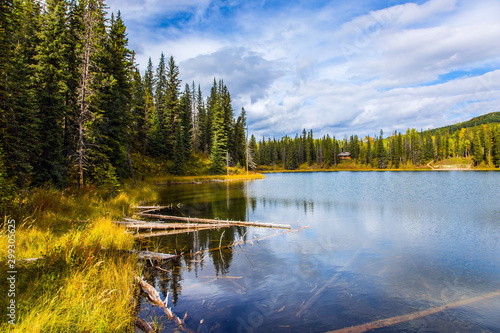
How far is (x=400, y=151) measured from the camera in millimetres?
135125

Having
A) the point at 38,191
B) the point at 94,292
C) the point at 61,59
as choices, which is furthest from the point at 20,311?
the point at 61,59

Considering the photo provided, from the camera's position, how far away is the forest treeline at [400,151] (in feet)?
381

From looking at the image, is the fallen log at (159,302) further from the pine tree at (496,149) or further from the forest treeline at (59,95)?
the pine tree at (496,149)

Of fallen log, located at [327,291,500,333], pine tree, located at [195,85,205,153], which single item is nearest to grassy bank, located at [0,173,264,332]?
fallen log, located at [327,291,500,333]

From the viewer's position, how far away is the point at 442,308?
310 inches

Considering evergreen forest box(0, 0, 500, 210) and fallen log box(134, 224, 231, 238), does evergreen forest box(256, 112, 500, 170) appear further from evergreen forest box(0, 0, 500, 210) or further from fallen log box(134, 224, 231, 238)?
fallen log box(134, 224, 231, 238)

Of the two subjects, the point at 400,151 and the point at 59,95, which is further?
the point at 400,151

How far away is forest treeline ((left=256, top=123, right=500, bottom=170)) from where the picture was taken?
11600 cm

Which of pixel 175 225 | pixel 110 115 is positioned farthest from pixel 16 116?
pixel 175 225

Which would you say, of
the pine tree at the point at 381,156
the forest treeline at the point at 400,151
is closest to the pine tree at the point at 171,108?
the forest treeline at the point at 400,151

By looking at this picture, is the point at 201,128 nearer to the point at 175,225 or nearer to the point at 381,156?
the point at 175,225

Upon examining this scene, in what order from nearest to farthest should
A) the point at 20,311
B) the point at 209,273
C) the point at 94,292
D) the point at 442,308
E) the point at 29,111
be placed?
the point at 20,311, the point at 94,292, the point at 442,308, the point at 209,273, the point at 29,111

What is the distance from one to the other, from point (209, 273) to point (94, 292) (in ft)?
15.3

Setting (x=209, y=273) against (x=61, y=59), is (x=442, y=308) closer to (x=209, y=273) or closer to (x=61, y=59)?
(x=209, y=273)
